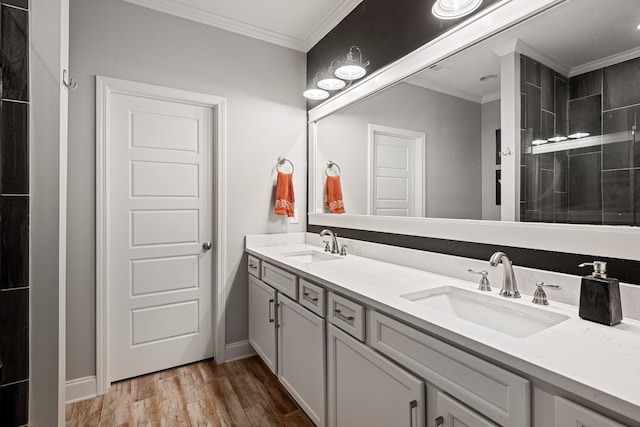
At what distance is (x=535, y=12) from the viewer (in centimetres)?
125

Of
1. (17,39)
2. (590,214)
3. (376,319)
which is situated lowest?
(376,319)

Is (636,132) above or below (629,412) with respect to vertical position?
above

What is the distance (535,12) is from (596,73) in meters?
0.34

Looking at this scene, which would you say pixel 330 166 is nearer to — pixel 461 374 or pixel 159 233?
pixel 159 233

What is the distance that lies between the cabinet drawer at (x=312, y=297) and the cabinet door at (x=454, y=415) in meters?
0.70

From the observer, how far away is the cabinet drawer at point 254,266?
7.90 ft

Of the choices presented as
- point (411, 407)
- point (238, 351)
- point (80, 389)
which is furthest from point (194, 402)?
point (411, 407)

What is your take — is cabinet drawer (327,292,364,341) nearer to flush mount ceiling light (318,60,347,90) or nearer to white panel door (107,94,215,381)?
white panel door (107,94,215,381)

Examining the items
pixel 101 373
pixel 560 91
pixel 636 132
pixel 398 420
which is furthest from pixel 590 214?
pixel 101 373

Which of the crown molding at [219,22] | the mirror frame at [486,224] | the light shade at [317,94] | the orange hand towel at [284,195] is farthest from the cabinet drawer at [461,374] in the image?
the crown molding at [219,22]

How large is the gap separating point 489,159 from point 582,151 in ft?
1.18

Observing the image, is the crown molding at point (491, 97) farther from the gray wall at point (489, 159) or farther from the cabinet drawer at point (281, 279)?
the cabinet drawer at point (281, 279)

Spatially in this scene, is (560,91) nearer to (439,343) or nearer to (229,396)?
(439,343)

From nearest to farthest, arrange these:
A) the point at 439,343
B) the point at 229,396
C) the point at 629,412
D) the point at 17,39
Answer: the point at 629,412, the point at 439,343, the point at 17,39, the point at 229,396
